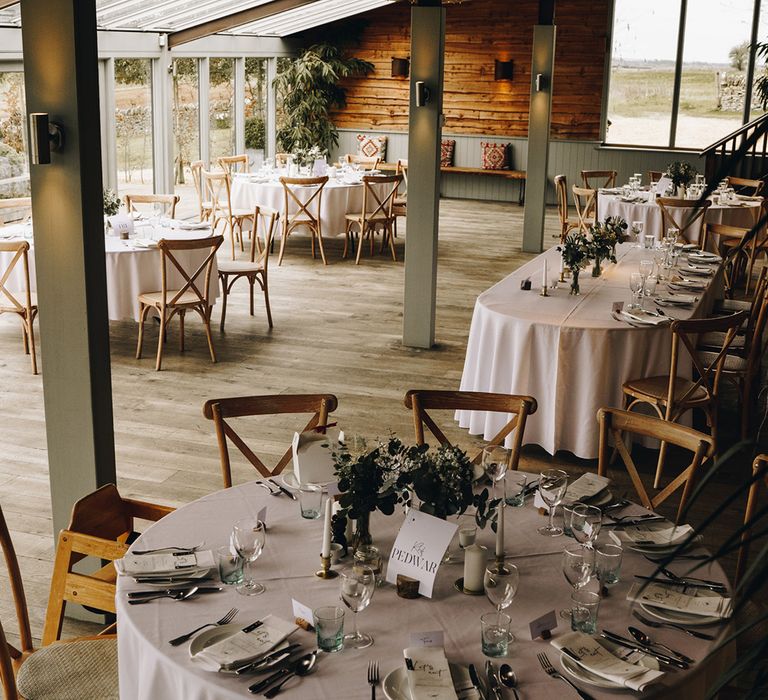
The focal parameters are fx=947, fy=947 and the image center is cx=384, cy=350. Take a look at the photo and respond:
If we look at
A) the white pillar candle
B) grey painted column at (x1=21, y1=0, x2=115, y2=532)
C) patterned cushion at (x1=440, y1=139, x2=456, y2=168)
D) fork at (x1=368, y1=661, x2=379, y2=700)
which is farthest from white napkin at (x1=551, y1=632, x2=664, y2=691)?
patterned cushion at (x1=440, y1=139, x2=456, y2=168)

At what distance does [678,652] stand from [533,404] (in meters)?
1.48

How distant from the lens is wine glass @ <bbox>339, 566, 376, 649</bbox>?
2.18m

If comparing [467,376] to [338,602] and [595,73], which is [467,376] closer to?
[338,602]

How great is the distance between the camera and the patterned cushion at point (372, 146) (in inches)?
647

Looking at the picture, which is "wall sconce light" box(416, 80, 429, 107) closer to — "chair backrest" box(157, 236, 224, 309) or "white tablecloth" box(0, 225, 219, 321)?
"chair backrest" box(157, 236, 224, 309)

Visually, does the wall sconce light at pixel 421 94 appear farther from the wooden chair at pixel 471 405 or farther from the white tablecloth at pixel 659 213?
the wooden chair at pixel 471 405

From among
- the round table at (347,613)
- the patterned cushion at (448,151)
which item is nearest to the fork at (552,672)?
the round table at (347,613)

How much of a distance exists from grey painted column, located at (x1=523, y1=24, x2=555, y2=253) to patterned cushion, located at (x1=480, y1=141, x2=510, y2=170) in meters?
4.73

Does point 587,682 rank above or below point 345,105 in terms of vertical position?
below

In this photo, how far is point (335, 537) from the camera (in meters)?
2.55

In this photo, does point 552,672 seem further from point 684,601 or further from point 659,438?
point 659,438

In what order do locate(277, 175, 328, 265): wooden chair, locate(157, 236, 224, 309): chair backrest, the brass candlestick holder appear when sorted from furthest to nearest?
locate(277, 175, 328, 265): wooden chair
locate(157, 236, 224, 309): chair backrest
the brass candlestick holder

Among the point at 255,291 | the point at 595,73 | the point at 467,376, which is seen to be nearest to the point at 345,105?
the point at 595,73

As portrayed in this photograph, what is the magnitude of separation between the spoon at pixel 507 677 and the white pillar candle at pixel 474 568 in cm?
35
